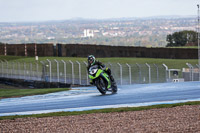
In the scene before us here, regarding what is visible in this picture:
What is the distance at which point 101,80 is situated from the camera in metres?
20.0

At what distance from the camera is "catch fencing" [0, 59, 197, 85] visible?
29.5 meters

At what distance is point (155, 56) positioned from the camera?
5284 centimetres

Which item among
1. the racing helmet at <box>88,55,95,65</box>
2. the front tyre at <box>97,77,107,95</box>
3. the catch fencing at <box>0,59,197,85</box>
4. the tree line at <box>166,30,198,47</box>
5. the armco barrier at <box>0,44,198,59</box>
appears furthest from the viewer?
the tree line at <box>166,30,198,47</box>

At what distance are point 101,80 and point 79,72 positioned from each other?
13.8 meters

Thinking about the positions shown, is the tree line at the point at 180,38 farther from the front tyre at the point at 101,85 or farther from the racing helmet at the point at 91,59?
the racing helmet at the point at 91,59

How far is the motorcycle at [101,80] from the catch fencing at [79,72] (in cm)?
668

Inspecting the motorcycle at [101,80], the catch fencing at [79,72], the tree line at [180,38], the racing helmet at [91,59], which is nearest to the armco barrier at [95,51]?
the catch fencing at [79,72]

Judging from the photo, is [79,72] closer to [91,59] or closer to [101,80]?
[101,80]

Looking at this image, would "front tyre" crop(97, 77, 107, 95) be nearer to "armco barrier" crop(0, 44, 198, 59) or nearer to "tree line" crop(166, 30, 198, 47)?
"armco barrier" crop(0, 44, 198, 59)

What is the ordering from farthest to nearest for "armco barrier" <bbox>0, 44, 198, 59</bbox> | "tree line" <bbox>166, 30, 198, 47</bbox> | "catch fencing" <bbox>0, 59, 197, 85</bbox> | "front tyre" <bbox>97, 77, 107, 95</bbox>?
"tree line" <bbox>166, 30, 198, 47</bbox> < "armco barrier" <bbox>0, 44, 198, 59</bbox> < "catch fencing" <bbox>0, 59, 197, 85</bbox> < "front tyre" <bbox>97, 77, 107, 95</bbox>

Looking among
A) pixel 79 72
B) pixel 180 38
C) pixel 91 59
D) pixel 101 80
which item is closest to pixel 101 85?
pixel 101 80

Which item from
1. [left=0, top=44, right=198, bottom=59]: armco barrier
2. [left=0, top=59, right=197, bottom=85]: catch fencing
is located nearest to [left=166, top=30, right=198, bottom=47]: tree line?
[left=0, top=44, right=198, bottom=59]: armco barrier

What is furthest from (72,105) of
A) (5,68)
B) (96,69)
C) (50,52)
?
(50,52)

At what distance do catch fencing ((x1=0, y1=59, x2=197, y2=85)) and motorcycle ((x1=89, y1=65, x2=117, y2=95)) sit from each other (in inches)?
263
